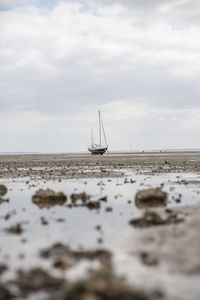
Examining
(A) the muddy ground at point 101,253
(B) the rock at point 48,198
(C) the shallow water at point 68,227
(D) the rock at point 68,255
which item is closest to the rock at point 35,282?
(A) the muddy ground at point 101,253

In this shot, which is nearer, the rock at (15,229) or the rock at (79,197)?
the rock at (15,229)

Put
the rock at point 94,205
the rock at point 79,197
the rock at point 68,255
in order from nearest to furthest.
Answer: the rock at point 68,255 < the rock at point 94,205 < the rock at point 79,197

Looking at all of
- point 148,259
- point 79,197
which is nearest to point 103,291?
point 148,259

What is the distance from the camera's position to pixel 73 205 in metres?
17.4

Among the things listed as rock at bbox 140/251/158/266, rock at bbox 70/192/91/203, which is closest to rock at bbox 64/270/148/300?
rock at bbox 140/251/158/266

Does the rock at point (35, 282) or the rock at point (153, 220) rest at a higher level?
the rock at point (153, 220)

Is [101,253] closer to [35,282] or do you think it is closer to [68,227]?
[35,282]

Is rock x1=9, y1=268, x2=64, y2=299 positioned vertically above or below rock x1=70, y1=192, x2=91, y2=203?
below

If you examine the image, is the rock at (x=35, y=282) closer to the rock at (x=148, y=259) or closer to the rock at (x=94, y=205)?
the rock at (x=148, y=259)

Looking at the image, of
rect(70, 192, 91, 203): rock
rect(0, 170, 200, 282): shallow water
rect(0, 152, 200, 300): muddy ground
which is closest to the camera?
rect(0, 152, 200, 300): muddy ground

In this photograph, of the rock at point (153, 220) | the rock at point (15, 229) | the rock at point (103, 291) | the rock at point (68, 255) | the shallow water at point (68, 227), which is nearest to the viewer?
the rock at point (103, 291)

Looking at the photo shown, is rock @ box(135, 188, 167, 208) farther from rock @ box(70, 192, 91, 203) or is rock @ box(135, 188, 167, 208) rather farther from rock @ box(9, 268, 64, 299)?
rock @ box(9, 268, 64, 299)

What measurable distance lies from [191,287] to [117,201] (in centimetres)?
1123

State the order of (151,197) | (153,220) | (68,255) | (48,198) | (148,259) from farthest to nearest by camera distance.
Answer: (48,198) < (151,197) < (153,220) < (68,255) < (148,259)
